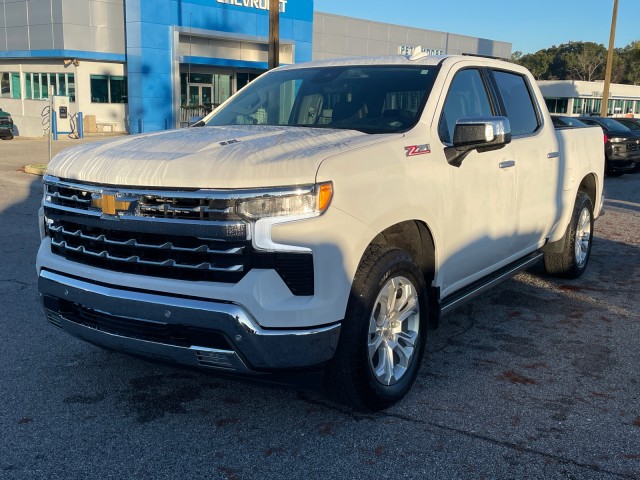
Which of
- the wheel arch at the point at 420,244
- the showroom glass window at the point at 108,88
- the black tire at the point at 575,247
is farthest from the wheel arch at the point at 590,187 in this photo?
the showroom glass window at the point at 108,88

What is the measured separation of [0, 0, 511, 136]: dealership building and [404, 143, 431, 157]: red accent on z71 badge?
29.0 metres

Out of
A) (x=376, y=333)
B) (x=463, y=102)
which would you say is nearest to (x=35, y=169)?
(x=463, y=102)

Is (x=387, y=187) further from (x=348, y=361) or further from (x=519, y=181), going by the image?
(x=519, y=181)

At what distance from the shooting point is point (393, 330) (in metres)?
3.85

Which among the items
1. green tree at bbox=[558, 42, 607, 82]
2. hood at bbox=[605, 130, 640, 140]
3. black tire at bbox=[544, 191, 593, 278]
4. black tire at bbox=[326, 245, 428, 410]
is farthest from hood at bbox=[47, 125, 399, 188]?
green tree at bbox=[558, 42, 607, 82]

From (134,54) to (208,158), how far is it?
107 feet

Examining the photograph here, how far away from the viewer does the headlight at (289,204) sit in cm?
313

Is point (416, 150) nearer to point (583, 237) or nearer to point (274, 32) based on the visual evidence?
point (583, 237)

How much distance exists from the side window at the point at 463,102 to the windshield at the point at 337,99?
19cm

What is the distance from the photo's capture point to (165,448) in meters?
3.39

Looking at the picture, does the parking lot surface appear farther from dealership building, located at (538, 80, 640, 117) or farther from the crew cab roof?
dealership building, located at (538, 80, 640, 117)

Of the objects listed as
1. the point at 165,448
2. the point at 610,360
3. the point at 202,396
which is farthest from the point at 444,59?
the point at 165,448

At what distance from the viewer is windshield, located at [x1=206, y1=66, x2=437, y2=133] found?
4387 mm

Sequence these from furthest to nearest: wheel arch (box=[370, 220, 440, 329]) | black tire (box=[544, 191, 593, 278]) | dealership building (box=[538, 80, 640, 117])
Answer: dealership building (box=[538, 80, 640, 117]), black tire (box=[544, 191, 593, 278]), wheel arch (box=[370, 220, 440, 329])
